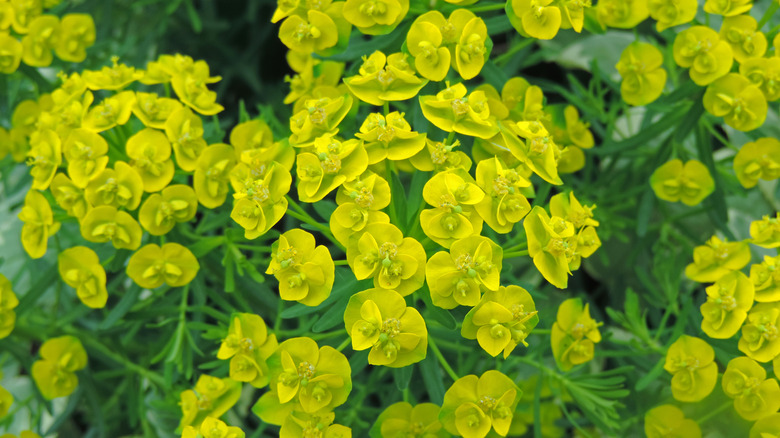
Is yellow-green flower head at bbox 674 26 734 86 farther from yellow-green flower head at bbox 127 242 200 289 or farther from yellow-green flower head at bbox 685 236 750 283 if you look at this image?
yellow-green flower head at bbox 127 242 200 289

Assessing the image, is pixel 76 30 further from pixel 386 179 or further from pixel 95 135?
pixel 386 179

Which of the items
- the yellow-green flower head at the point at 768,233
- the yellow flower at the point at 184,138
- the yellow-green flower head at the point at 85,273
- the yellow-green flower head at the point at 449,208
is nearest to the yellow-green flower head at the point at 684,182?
the yellow-green flower head at the point at 768,233

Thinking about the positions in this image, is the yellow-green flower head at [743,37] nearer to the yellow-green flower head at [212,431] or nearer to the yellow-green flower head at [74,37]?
the yellow-green flower head at [212,431]

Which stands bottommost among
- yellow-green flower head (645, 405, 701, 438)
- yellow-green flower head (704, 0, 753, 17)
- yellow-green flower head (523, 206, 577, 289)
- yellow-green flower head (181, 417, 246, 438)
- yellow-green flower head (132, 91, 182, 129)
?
yellow-green flower head (645, 405, 701, 438)

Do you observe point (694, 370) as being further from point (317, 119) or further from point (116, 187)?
point (116, 187)

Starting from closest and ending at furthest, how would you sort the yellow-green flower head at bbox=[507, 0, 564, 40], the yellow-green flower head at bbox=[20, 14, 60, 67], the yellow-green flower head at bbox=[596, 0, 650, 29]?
1. the yellow-green flower head at bbox=[507, 0, 564, 40]
2. the yellow-green flower head at bbox=[596, 0, 650, 29]
3. the yellow-green flower head at bbox=[20, 14, 60, 67]

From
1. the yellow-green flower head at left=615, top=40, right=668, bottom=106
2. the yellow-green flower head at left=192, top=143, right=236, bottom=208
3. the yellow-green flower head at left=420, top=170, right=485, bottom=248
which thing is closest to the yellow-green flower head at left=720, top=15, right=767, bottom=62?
the yellow-green flower head at left=615, top=40, right=668, bottom=106

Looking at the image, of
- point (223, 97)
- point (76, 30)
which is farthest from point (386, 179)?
point (223, 97)
